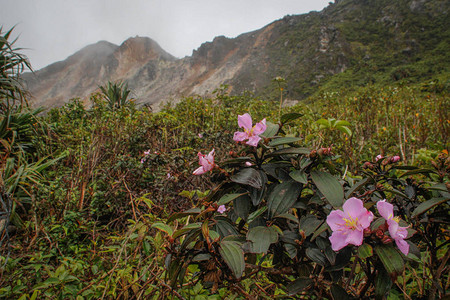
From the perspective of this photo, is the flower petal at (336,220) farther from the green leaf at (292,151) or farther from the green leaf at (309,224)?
the green leaf at (292,151)

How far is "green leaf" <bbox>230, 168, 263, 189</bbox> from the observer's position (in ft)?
1.86

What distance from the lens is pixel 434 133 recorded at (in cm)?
238

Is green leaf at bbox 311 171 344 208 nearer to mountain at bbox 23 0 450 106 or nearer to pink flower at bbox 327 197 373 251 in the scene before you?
pink flower at bbox 327 197 373 251

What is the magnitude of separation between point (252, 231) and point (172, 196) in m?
1.38

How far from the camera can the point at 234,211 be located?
638 mm

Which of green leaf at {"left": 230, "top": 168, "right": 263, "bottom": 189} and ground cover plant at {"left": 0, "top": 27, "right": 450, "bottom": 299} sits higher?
green leaf at {"left": 230, "top": 168, "right": 263, "bottom": 189}

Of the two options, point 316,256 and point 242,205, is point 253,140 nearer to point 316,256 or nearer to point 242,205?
point 242,205

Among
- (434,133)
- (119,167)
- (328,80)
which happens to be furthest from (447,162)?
(328,80)

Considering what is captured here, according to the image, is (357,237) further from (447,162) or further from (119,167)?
(119,167)

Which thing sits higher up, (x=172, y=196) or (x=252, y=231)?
(x=252, y=231)

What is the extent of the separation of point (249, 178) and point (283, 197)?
10 cm

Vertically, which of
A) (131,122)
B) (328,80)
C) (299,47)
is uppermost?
(299,47)

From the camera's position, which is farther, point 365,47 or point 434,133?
point 365,47

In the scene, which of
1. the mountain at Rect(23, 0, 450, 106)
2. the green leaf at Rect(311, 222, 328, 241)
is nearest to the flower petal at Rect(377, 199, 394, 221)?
the green leaf at Rect(311, 222, 328, 241)
